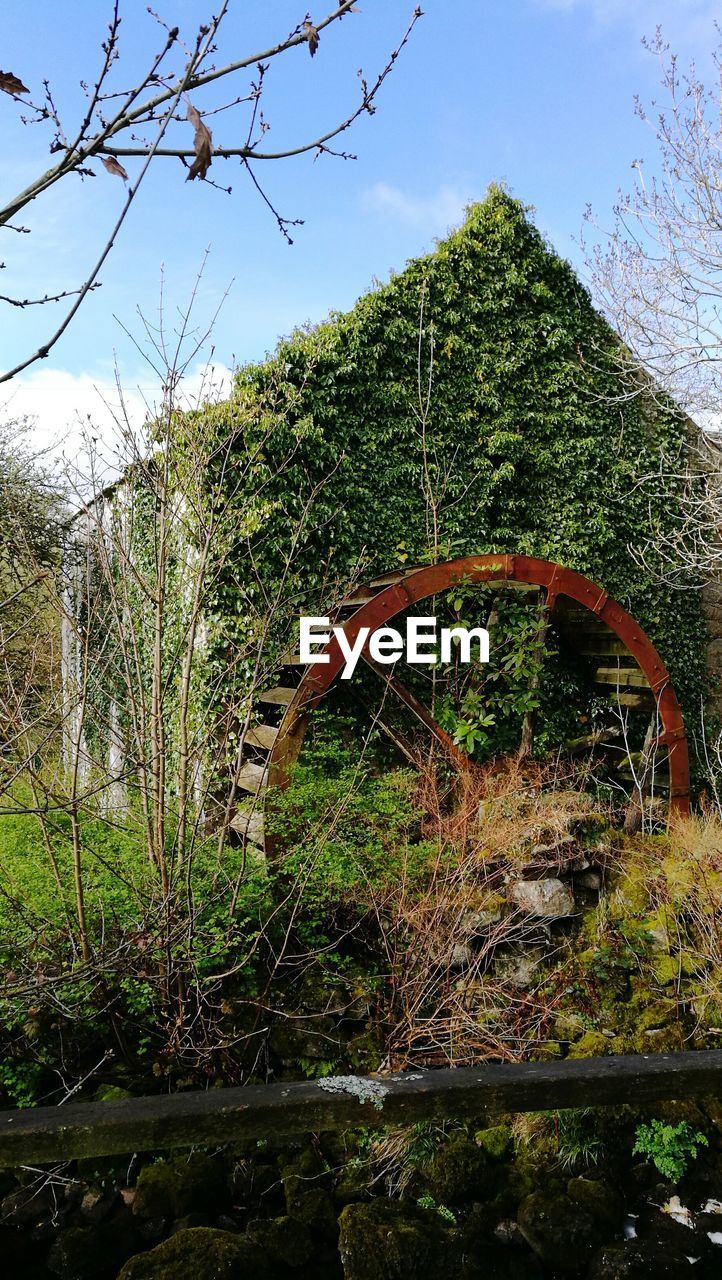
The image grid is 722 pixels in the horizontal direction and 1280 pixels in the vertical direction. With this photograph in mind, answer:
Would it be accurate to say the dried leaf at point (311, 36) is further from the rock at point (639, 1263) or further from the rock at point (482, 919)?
the rock at point (482, 919)

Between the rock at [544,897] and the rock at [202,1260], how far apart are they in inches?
99.7

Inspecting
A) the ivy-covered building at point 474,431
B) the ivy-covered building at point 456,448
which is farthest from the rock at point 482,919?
the ivy-covered building at point 474,431

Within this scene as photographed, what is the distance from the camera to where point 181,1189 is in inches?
130

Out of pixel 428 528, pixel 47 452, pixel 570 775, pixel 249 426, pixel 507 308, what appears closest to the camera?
pixel 249 426

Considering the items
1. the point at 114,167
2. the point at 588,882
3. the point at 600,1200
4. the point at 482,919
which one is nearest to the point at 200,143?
the point at 114,167

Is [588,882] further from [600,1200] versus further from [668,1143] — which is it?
[600,1200]

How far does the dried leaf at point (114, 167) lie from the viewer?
1.30 meters

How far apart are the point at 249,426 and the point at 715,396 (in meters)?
5.63

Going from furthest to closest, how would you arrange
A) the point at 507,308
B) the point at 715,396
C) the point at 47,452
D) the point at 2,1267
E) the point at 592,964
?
the point at 47,452, the point at 715,396, the point at 507,308, the point at 592,964, the point at 2,1267

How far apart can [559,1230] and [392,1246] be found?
0.75m

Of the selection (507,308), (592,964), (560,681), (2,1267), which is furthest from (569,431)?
(2,1267)

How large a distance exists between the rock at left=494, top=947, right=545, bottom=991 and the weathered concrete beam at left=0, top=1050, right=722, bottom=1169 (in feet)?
7.28

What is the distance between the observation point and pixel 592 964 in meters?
4.77

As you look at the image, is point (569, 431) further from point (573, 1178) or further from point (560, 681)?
point (573, 1178)
